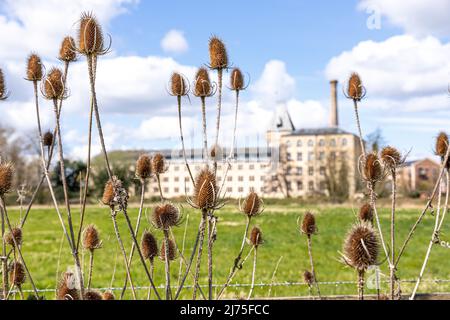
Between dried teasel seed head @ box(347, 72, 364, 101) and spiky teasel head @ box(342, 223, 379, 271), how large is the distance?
0.61 meters

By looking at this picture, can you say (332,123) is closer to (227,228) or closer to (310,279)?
(227,228)

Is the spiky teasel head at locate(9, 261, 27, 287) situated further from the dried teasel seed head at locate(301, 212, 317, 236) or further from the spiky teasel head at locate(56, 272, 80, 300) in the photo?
the dried teasel seed head at locate(301, 212, 317, 236)

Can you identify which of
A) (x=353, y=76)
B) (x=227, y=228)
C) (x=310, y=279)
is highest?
(x=353, y=76)

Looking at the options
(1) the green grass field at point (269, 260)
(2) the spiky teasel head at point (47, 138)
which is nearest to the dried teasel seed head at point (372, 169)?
(2) the spiky teasel head at point (47, 138)

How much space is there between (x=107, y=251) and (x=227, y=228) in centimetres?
670

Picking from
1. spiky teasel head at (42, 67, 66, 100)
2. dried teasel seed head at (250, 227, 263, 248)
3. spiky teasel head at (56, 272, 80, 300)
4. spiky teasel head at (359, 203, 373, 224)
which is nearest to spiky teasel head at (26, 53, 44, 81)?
spiky teasel head at (42, 67, 66, 100)

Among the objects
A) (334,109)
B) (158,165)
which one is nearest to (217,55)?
(158,165)

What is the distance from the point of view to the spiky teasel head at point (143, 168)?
2.34 metres

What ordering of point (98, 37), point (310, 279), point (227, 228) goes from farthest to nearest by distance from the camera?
1. point (227, 228)
2. point (310, 279)
3. point (98, 37)

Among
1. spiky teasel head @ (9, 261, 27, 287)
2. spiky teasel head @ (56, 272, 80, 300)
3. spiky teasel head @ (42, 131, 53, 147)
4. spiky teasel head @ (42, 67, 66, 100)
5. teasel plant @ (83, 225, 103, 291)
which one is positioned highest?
spiky teasel head @ (42, 67, 66, 100)

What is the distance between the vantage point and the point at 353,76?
2369 mm

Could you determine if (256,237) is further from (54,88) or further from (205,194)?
(54,88)

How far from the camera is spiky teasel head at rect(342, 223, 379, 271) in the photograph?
1833 millimetres
